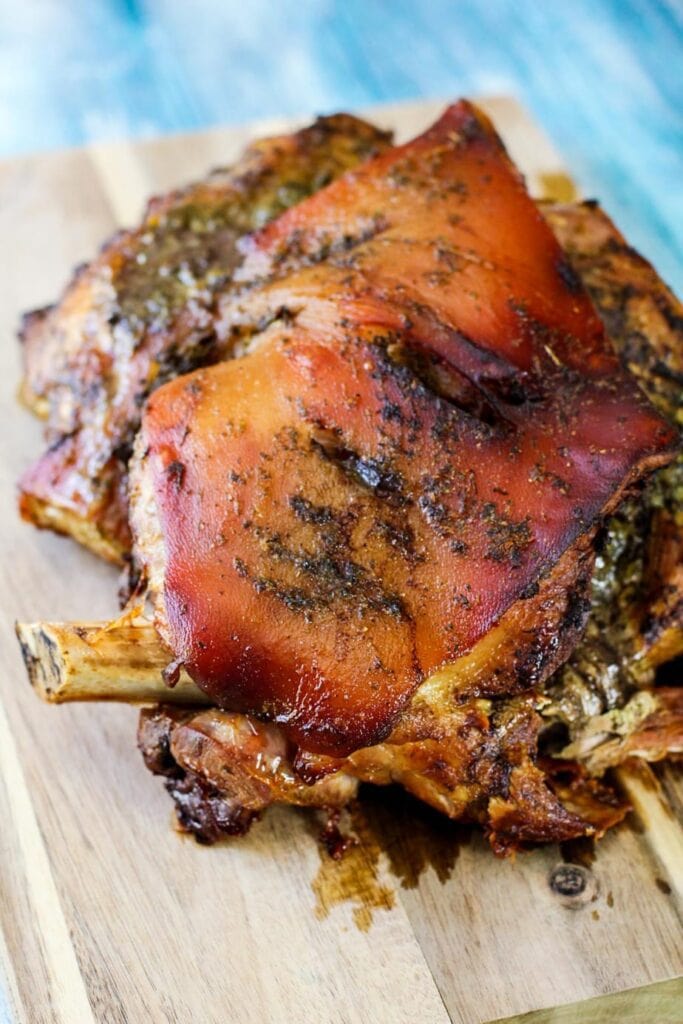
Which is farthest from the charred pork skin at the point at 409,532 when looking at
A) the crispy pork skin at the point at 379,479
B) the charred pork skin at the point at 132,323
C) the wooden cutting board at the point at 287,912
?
the charred pork skin at the point at 132,323

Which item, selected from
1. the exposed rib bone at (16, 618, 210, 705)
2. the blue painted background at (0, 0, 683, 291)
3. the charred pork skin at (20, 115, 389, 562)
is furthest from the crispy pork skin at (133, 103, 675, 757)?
the blue painted background at (0, 0, 683, 291)

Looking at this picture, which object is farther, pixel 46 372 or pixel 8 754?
pixel 46 372

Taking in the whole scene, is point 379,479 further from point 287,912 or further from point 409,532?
point 287,912

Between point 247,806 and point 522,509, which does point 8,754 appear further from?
point 522,509

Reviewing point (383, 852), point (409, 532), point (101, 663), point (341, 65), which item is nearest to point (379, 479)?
point (409, 532)

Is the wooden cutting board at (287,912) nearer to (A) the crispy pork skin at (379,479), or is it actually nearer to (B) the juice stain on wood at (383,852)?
(B) the juice stain on wood at (383,852)

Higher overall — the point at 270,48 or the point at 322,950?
the point at 270,48

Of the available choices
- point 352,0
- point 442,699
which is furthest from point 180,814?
point 352,0
